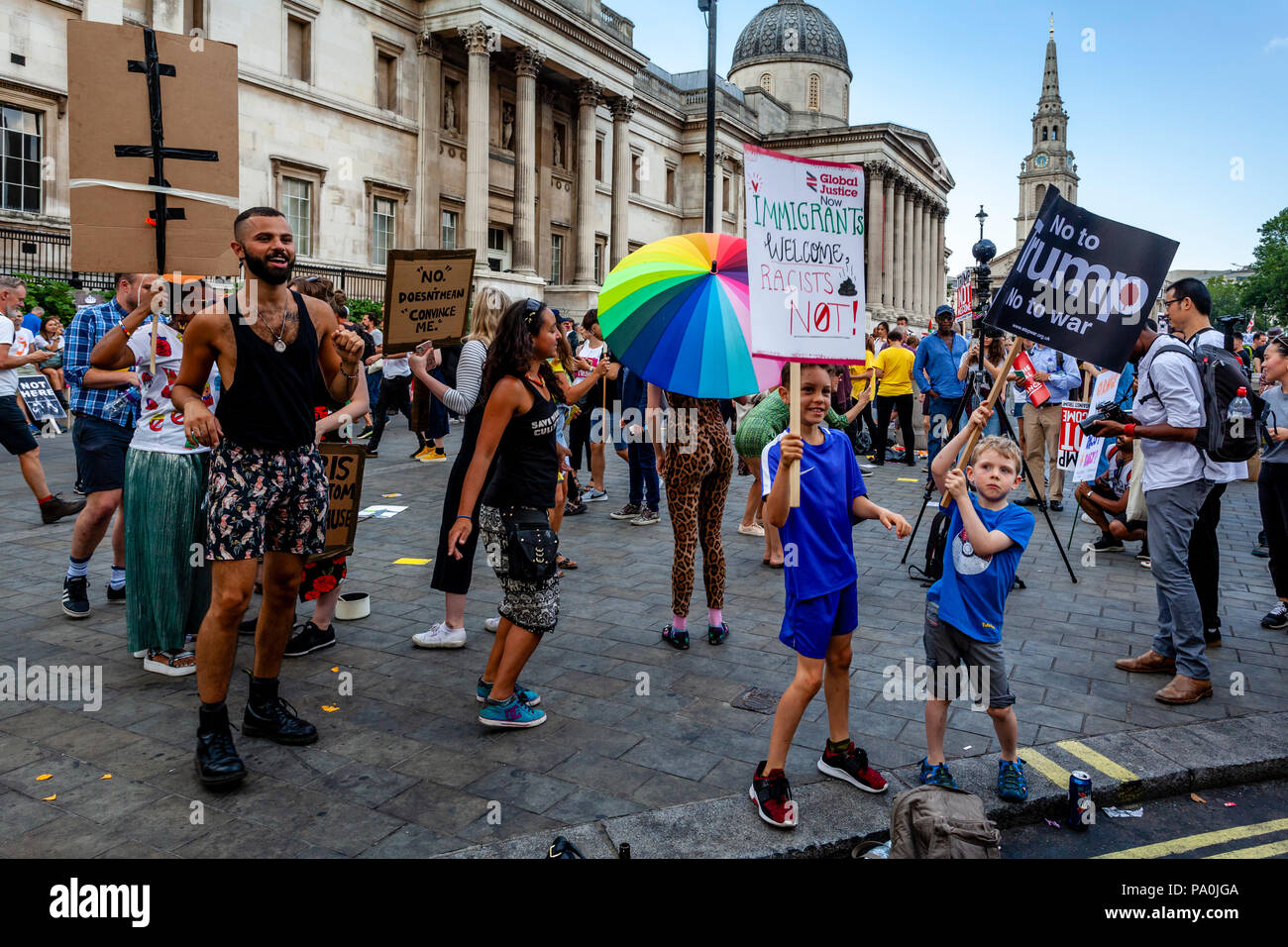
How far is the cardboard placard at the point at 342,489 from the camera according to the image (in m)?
5.39

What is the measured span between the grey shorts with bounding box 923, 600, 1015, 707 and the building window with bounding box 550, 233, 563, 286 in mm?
36862

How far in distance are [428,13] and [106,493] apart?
1175 inches

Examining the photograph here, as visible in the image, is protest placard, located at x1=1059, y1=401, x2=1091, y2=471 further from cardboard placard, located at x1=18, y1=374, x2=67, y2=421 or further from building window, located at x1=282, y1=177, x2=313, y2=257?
building window, located at x1=282, y1=177, x2=313, y2=257

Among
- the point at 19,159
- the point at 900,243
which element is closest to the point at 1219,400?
the point at 19,159

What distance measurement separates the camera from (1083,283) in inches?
172

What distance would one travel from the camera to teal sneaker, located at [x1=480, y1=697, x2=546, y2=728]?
4.15m

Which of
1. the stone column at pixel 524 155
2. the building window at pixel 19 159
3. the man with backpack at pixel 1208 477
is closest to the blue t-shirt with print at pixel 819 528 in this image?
the man with backpack at pixel 1208 477

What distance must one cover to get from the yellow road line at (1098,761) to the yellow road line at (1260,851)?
447 mm

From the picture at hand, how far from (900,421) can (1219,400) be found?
10022mm

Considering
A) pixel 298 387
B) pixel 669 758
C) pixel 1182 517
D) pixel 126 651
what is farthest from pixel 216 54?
pixel 1182 517

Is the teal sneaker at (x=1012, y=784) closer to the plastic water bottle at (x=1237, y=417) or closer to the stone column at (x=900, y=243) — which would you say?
the plastic water bottle at (x=1237, y=417)

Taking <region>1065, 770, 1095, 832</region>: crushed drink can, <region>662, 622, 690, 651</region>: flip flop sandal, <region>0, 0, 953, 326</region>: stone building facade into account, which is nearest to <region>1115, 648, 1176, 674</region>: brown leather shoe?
<region>1065, 770, 1095, 832</region>: crushed drink can

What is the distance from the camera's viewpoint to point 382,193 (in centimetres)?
2998

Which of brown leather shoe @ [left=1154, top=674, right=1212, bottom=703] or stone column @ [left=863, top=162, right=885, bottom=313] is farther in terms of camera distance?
stone column @ [left=863, top=162, right=885, bottom=313]
